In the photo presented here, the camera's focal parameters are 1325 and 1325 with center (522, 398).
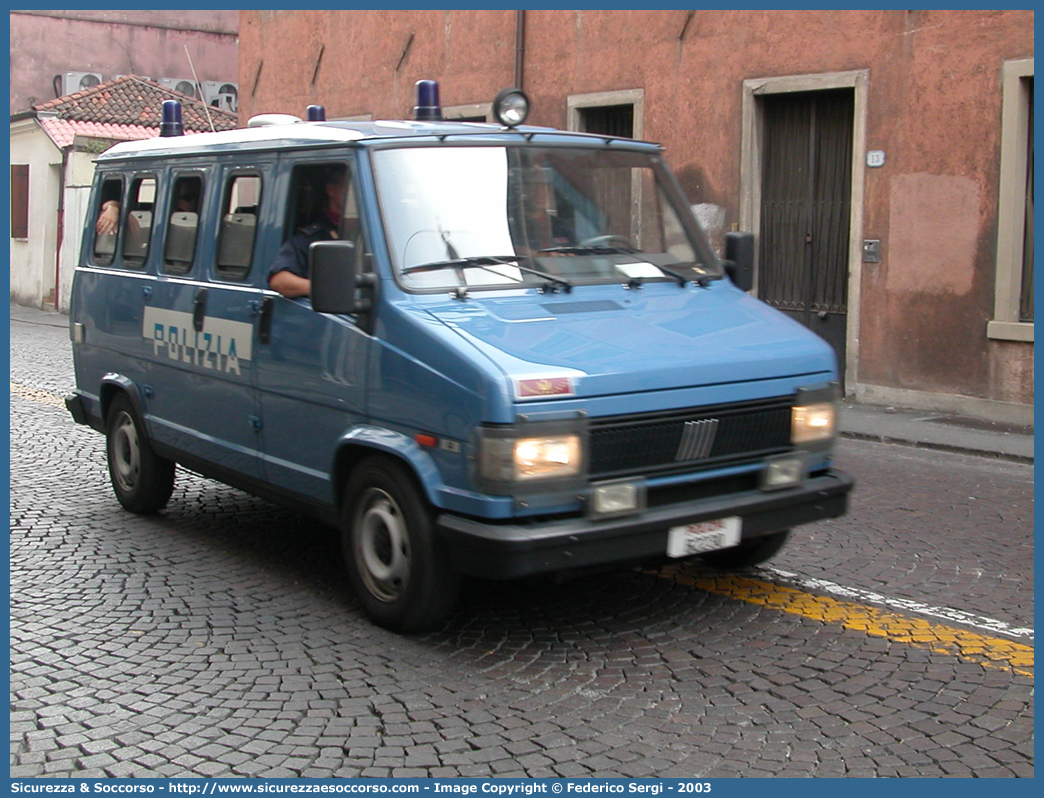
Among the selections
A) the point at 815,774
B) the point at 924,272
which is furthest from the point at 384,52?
the point at 815,774

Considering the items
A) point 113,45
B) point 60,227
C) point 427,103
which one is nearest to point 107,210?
point 427,103

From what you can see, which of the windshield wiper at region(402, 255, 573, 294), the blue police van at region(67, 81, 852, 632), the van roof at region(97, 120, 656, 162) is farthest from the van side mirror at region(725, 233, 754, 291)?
the windshield wiper at region(402, 255, 573, 294)

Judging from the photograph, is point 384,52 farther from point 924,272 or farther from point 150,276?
point 150,276

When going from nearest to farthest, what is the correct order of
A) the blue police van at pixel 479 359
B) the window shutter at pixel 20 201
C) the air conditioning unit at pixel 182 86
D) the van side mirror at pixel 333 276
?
the blue police van at pixel 479 359
the van side mirror at pixel 333 276
the window shutter at pixel 20 201
the air conditioning unit at pixel 182 86

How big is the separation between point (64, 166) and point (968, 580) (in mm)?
25025

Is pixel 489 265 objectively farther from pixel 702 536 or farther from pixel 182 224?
pixel 182 224

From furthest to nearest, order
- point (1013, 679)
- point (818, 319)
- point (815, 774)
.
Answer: point (818, 319)
point (1013, 679)
point (815, 774)

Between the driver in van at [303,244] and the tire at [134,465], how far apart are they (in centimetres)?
195

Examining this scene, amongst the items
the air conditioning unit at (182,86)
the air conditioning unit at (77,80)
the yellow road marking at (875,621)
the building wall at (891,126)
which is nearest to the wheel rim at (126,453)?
the yellow road marking at (875,621)

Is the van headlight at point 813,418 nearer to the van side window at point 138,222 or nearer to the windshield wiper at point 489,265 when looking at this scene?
the windshield wiper at point 489,265

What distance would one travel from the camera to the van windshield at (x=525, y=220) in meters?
5.80

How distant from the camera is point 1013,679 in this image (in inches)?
197

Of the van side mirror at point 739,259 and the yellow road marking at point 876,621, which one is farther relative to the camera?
the van side mirror at point 739,259

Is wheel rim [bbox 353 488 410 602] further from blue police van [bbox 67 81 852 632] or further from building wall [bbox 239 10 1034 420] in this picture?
building wall [bbox 239 10 1034 420]
